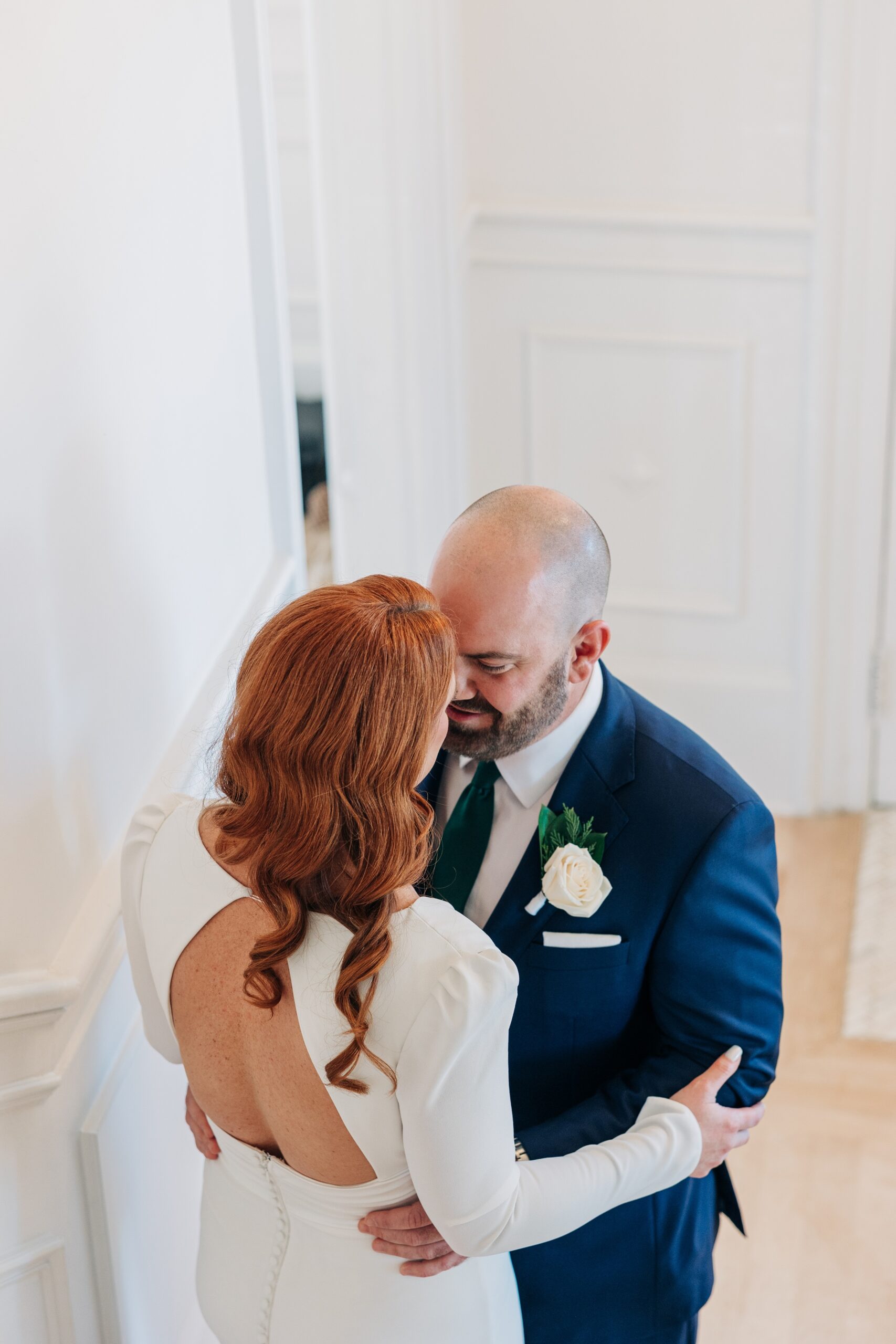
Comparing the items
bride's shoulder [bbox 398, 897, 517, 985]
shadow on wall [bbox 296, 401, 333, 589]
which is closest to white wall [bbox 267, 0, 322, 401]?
shadow on wall [bbox 296, 401, 333, 589]

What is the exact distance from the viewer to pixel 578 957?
62.7 inches

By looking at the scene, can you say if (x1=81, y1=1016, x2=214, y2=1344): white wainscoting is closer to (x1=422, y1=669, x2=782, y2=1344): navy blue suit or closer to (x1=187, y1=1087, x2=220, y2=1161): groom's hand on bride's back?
(x1=187, y1=1087, x2=220, y2=1161): groom's hand on bride's back

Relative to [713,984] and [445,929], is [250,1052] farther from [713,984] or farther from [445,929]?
[713,984]

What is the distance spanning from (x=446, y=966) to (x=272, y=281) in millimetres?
1402

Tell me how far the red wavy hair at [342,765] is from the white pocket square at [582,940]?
401 mm

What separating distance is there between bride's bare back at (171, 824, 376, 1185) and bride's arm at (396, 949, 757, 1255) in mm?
103

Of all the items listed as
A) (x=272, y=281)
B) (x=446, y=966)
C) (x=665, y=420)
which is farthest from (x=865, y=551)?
(x=446, y=966)

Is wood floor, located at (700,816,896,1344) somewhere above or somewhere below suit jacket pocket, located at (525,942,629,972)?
below

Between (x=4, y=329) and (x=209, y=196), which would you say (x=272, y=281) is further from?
(x=4, y=329)

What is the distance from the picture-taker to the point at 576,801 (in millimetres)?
1630

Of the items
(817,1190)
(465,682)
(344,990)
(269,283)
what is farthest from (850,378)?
(344,990)

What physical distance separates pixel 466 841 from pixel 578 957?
0.22 m

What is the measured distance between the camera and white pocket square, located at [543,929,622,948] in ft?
5.21

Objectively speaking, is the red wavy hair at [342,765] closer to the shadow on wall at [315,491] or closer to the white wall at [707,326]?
the white wall at [707,326]
